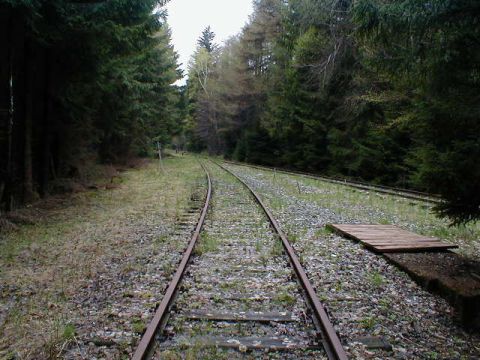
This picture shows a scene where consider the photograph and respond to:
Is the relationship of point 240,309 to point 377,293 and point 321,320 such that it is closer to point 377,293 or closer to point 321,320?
point 321,320

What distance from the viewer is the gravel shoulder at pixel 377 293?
3.75 m

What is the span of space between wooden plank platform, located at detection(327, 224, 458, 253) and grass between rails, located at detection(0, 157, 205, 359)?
3918 mm

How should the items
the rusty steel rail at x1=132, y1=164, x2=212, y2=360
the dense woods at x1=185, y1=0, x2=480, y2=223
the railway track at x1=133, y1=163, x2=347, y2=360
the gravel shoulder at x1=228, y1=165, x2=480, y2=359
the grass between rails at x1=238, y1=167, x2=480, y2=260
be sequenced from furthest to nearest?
the grass between rails at x1=238, y1=167, x2=480, y2=260
the dense woods at x1=185, y1=0, x2=480, y2=223
the gravel shoulder at x1=228, y1=165, x2=480, y2=359
the railway track at x1=133, y1=163, x2=347, y2=360
the rusty steel rail at x1=132, y1=164, x2=212, y2=360

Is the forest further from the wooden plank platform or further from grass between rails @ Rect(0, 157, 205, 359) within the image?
grass between rails @ Rect(0, 157, 205, 359)

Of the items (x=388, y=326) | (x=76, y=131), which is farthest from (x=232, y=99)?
(x=388, y=326)

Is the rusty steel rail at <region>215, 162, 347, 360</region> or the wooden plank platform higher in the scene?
the wooden plank platform

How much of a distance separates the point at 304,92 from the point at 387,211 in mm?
15559

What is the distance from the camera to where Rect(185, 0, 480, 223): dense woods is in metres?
4.89

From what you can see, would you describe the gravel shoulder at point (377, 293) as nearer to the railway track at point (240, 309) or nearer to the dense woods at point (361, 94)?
the railway track at point (240, 309)

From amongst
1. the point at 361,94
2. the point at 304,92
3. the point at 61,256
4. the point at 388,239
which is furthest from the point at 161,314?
the point at 304,92

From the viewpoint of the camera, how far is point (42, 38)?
27.4 feet

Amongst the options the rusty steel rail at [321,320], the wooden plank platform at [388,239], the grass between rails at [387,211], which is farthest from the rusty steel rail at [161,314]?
the grass between rails at [387,211]

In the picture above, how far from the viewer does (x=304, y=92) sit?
24953 mm

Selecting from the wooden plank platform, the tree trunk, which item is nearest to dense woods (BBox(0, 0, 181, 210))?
the tree trunk
